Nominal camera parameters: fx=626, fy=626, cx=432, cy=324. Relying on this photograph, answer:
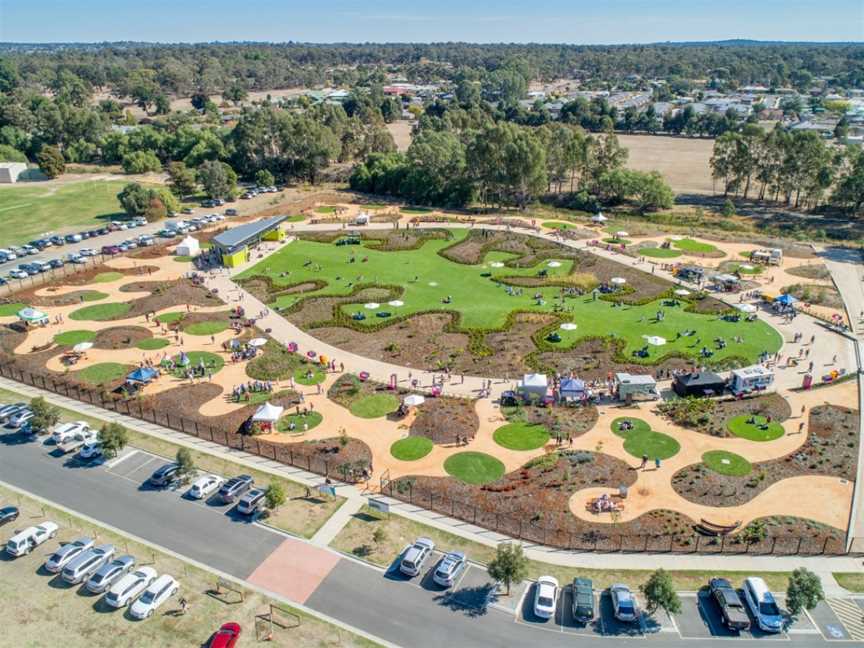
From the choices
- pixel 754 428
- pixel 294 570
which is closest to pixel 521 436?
pixel 754 428

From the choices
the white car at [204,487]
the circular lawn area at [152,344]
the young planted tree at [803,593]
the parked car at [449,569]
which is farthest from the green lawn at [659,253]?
the white car at [204,487]

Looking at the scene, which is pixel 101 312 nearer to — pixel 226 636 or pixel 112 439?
pixel 112 439

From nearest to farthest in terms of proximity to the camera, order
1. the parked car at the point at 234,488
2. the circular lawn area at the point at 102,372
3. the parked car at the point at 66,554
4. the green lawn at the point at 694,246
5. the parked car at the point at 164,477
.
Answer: the parked car at the point at 66,554
the parked car at the point at 234,488
the parked car at the point at 164,477
the circular lawn area at the point at 102,372
the green lawn at the point at 694,246

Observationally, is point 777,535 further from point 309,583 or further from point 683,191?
point 683,191

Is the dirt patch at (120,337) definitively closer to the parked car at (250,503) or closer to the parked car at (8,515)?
the parked car at (8,515)

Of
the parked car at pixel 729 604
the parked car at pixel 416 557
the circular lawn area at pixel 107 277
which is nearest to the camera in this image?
the parked car at pixel 729 604

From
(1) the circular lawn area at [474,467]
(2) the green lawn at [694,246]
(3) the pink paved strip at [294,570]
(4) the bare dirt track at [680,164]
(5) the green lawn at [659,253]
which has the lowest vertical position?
(3) the pink paved strip at [294,570]

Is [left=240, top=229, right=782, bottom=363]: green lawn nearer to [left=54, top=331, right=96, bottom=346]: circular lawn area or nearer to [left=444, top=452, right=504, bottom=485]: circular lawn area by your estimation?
[left=54, top=331, right=96, bottom=346]: circular lawn area
